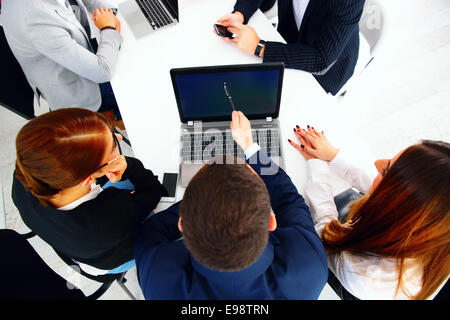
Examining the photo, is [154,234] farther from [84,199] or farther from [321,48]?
[321,48]

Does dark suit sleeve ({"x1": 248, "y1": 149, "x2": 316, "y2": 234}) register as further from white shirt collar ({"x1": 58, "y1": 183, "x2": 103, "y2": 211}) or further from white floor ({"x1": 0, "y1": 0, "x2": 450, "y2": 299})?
white floor ({"x1": 0, "y1": 0, "x2": 450, "y2": 299})

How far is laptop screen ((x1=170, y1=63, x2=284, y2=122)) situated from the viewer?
3.07ft

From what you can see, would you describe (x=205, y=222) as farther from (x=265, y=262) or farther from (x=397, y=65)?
(x=397, y=65)

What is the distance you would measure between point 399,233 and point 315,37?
3.32 feet

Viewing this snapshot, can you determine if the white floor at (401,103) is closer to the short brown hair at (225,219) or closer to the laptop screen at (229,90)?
the laptop screen at (229,90)

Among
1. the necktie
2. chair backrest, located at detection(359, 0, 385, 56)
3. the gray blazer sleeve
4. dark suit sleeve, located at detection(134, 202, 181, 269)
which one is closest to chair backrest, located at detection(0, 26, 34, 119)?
the gray blazer sleeve

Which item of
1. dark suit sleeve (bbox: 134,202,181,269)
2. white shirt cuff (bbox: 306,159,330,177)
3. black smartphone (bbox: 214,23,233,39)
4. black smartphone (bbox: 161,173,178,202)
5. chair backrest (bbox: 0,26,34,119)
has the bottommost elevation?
dark suit sleeve (bbox: 134,202,181,269)

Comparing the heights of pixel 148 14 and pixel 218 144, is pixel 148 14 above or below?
above

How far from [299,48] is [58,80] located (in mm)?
1135

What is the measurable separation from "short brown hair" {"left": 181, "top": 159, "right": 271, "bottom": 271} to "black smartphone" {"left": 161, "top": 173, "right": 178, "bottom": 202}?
0.42 metres

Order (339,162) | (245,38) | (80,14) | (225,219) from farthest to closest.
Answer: (80,14) < (245,38) < (339,162) < (225,219)

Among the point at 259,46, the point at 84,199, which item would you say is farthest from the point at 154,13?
the point at 84,199

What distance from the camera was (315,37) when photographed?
1.36 meters
